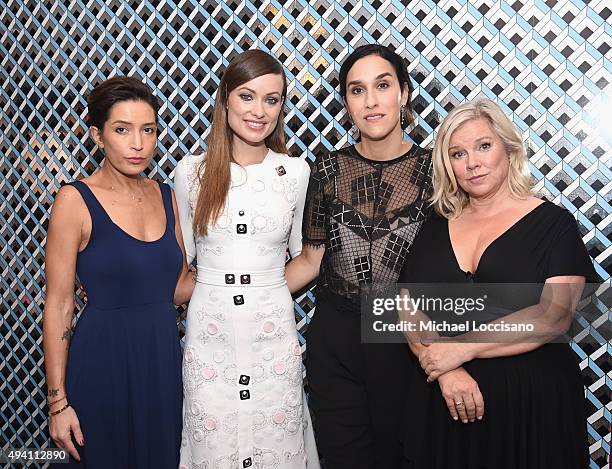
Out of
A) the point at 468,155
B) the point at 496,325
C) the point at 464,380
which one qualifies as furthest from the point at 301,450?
the point at 468,155

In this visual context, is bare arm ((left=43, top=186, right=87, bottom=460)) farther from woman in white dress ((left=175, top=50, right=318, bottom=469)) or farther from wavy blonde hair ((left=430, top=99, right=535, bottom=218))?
wavy blonde hair ((left=430, top=99, right=535, bottom=218))

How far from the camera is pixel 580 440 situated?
1622 mm

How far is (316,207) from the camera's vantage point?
194 centimetres

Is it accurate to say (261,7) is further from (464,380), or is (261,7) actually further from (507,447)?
(507,447)

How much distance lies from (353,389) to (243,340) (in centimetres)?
39

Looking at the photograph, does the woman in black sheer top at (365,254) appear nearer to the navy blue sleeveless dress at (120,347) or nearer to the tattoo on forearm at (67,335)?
the navy blue sleeveless dress at (120,347)

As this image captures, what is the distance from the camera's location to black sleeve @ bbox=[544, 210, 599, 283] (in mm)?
1517

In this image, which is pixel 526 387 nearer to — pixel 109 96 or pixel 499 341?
pixel 499 341

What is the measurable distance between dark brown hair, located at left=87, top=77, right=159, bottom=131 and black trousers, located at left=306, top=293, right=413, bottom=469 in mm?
903

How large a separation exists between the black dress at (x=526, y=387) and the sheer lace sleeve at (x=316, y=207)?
1.43 ft

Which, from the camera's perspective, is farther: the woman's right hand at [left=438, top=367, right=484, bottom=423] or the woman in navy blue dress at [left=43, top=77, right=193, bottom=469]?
the woman in navy blue dress at [left=43, top=77, right=193, bottom=469]

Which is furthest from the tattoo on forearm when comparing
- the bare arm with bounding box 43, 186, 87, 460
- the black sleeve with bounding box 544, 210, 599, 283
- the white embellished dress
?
the black sleeve with bounding box 544, 210, 599, 283

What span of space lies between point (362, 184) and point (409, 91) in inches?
14.2

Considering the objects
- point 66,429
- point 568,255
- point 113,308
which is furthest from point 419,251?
point 66,429
